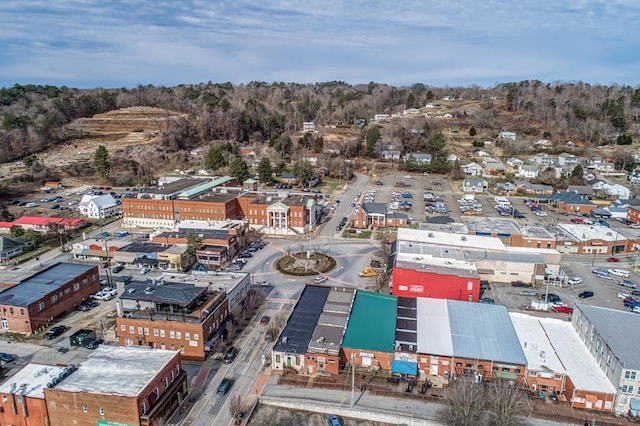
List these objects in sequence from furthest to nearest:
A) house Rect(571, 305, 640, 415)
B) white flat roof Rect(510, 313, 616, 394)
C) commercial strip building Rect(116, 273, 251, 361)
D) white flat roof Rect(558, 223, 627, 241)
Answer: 1. white flat roof Rect(558, 223, 627, 241)
2. commercial strip building Rect(116, 273, 251, 361)
3. white flat roof Rect(510, 313, 616, 394)
4. house Rect(571, 305, 640, 415)

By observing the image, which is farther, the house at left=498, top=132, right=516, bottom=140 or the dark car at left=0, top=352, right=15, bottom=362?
Result: the house at left=498, top=132, right=516, bottom=140

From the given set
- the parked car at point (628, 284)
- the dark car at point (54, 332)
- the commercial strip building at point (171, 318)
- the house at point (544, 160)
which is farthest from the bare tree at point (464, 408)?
the house at point (544, 160)

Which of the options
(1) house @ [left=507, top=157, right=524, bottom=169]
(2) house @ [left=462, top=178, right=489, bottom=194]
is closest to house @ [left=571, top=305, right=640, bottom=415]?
(2) house @ [left=462, top=178, right=489, bottom=194]

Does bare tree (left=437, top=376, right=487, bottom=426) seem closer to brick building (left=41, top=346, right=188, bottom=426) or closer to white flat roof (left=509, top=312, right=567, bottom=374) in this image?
white flat roof (left=509, top=312, right=567, bottom=374)

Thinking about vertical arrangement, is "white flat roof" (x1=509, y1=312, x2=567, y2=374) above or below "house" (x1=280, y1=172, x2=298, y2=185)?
below

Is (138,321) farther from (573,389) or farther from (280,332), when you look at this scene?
(573,389)

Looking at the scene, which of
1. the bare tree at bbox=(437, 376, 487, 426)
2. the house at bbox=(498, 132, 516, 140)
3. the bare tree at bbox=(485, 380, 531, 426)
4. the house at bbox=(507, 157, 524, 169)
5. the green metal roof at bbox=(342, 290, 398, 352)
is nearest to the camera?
the bare tree at bbox=(437, 376, 487, 426)

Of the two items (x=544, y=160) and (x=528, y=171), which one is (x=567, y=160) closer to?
(x=544, y=160)
